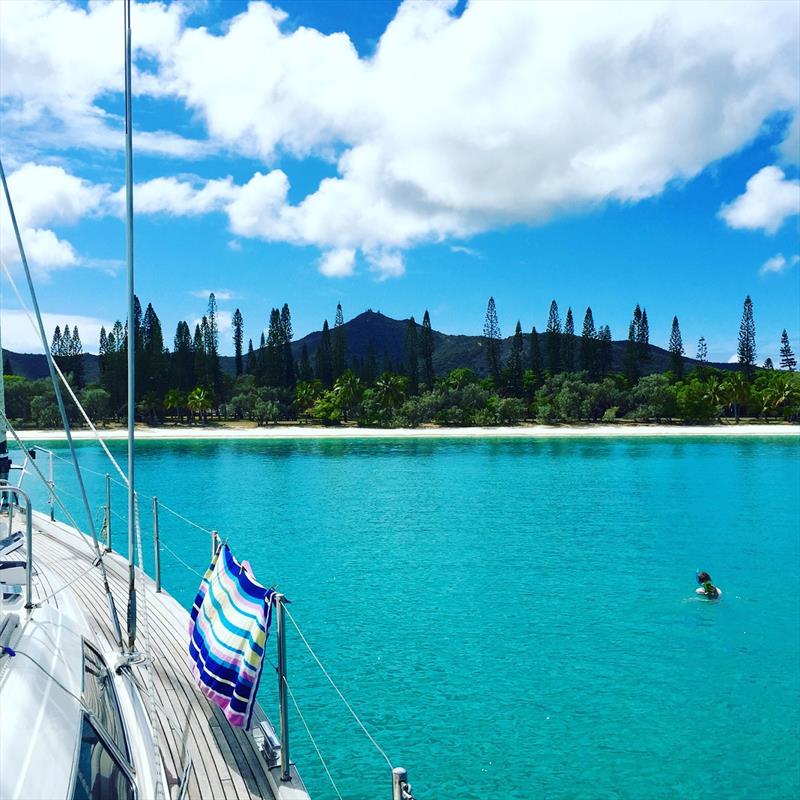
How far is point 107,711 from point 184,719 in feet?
6.41

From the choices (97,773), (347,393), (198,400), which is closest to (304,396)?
(347,393)

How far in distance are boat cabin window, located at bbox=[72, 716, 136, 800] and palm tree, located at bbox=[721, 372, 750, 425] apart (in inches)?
4127

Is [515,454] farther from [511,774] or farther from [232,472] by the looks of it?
[511,774]

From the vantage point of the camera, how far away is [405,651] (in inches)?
586

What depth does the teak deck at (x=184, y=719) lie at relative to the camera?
5.29m

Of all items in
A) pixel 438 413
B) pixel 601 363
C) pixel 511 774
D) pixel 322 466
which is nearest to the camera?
pixel 511 774

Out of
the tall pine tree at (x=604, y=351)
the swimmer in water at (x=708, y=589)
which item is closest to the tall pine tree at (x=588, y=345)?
the tall pine tree at (x=604, y=351)

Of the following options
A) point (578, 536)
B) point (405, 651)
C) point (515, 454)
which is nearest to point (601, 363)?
point (515, 454)

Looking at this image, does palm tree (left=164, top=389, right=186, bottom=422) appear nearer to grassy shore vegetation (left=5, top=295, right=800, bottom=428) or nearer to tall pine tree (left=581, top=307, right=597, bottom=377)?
grassy shore vegetation (left=5, top=295, right=800, bottom=428)

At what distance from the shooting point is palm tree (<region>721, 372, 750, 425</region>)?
316ft

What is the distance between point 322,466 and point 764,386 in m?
83.9

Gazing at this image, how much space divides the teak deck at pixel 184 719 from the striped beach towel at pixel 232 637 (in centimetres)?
30

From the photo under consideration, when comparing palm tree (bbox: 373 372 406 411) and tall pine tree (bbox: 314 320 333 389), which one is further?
tall pine tree (bbox: 314 320 333 389)

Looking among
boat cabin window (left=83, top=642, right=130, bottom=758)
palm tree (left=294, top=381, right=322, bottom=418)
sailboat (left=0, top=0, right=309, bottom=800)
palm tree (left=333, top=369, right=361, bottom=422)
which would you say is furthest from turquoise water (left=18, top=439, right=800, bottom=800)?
palm tree (left=294, top=381, right=322, bottom=418)
